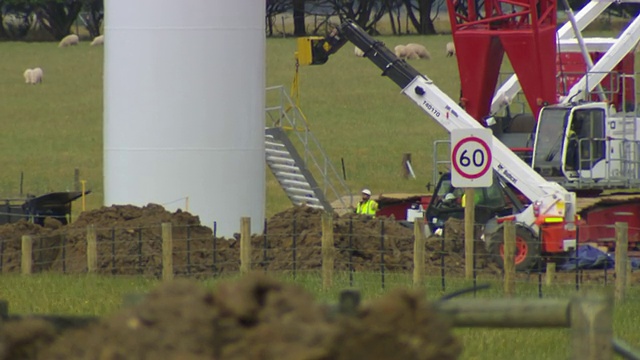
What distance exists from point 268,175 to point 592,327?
35.9 meters

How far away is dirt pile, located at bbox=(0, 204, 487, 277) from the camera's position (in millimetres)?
17781

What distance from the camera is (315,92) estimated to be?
60344 mm

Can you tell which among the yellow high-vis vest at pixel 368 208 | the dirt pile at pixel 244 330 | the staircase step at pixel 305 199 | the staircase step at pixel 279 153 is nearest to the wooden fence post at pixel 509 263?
the yellow high-vis vest at pixel 368 208

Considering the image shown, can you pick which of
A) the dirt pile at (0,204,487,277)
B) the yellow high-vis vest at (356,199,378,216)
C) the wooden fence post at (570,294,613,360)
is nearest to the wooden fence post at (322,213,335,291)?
the dirt pile at (0,204,487,277)

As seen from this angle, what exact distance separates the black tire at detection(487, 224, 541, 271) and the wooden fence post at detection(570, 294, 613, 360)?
1441 cm

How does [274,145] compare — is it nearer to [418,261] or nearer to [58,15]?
[418,261]

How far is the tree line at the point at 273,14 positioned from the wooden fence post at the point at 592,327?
302 feet

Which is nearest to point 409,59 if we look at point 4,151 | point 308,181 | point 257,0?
point 4,151

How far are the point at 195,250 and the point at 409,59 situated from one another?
2282 inches

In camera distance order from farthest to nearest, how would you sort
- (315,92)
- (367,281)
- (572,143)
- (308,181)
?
(315,92) < (308,181) < (572,143) < (367,281)

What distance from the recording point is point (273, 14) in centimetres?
10062

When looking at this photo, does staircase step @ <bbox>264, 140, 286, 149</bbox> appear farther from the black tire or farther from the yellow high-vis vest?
the black tire

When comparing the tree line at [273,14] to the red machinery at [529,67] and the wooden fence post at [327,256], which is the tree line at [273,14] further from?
the wooden fence post at [327,256]

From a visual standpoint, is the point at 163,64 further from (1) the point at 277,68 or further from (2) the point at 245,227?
(1) the point at 277,68
